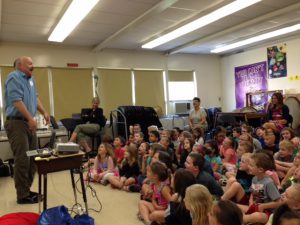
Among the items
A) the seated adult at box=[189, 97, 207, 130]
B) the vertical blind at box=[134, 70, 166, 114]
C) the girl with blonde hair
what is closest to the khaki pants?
the girl with blonde hair

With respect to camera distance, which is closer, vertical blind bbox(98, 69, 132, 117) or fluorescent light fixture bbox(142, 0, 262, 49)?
fluorescent light fixture bbox(142, 0, 262, 49)

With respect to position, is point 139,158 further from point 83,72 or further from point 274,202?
point 83,72

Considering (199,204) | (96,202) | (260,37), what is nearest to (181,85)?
(260,37)

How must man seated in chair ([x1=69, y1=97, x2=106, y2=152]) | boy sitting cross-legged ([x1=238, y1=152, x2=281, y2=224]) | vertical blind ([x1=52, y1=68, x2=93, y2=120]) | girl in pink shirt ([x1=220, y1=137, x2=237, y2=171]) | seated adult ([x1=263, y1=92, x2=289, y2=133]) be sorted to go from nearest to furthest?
boy sitting cross-legged ([x1=238, y1=152, x2=281, y2=224]) < girl in pink shirt ([x1=220, y1=137, x2=237, y2=171]) < seated adult ([x1=263, y1=92, x2=289, y2=133]) < man seated in chair ([x1=69, y1=97, x2=106, y2=152]) < vertical blind ([x1=52, y1=68, x2=93, y2=120])

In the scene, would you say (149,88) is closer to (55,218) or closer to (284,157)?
(284,157)

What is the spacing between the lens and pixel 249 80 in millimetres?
7895

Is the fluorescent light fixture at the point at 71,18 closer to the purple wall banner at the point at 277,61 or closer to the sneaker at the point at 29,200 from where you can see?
the sneaker at the point at 29,200

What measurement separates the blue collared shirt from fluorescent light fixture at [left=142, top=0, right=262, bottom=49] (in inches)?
121

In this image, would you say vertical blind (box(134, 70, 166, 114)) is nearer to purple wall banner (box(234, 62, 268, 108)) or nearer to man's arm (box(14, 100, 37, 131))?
purple wall banner (box(234, 62, 268, 108))

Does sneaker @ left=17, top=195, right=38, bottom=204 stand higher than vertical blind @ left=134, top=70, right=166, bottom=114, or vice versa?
vertical blind @ left=134, top=70, right=166, bottom=114

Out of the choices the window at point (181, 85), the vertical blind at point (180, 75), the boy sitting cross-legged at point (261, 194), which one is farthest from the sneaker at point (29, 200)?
the vertical blind at point (180, 75)

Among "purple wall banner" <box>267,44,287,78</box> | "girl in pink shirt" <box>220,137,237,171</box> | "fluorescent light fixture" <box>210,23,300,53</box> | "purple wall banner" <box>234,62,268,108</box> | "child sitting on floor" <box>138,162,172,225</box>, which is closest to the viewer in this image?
"child sitting on floor" <box>138,162,172,225</box>

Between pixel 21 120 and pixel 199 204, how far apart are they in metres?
1.99

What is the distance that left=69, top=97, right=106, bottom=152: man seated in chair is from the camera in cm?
574
